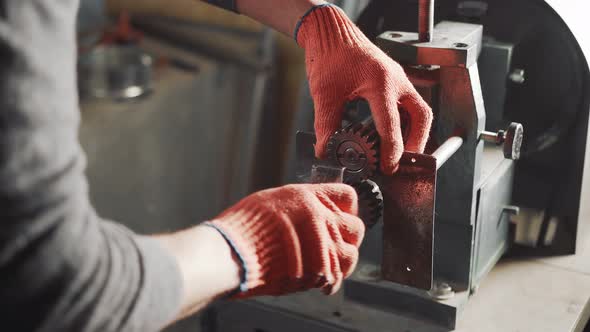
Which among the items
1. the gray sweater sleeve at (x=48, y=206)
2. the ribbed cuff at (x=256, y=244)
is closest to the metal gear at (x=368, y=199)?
the ribbed cuff at (x=256, y=244)

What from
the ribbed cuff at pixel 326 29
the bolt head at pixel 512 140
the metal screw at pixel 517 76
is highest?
the ribbed cuff at pixel 326 29

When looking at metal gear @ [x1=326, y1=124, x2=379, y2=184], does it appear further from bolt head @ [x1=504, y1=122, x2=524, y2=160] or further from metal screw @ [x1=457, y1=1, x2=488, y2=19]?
metal screw @ [x1=457, y1=1, x2=488, y2=19]

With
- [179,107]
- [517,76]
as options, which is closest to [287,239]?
[517,76]

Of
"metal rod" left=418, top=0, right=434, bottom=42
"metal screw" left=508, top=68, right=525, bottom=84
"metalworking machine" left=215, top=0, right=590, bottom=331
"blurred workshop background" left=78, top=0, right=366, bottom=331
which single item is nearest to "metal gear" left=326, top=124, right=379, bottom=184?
"metalworking machine" left=215, top=0, right=590, bottom=331

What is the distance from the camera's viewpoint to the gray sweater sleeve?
1.97 ft

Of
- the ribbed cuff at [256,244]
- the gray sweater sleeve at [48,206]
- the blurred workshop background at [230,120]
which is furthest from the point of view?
the blurred workshop background at [230,120]

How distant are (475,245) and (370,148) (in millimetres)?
274

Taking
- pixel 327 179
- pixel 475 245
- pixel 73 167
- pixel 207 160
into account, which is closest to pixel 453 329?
pixel 475 245

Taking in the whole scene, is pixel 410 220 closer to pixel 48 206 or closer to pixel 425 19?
pixel 425 19

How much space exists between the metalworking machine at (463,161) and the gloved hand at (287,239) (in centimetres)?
9

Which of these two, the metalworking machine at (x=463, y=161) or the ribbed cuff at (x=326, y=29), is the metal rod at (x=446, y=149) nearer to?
the metalworking machine at (x=463, y=161)

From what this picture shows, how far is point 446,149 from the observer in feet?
3.19

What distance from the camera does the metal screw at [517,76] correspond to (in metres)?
1.18

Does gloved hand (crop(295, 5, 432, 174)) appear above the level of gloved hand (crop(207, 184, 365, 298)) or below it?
above
